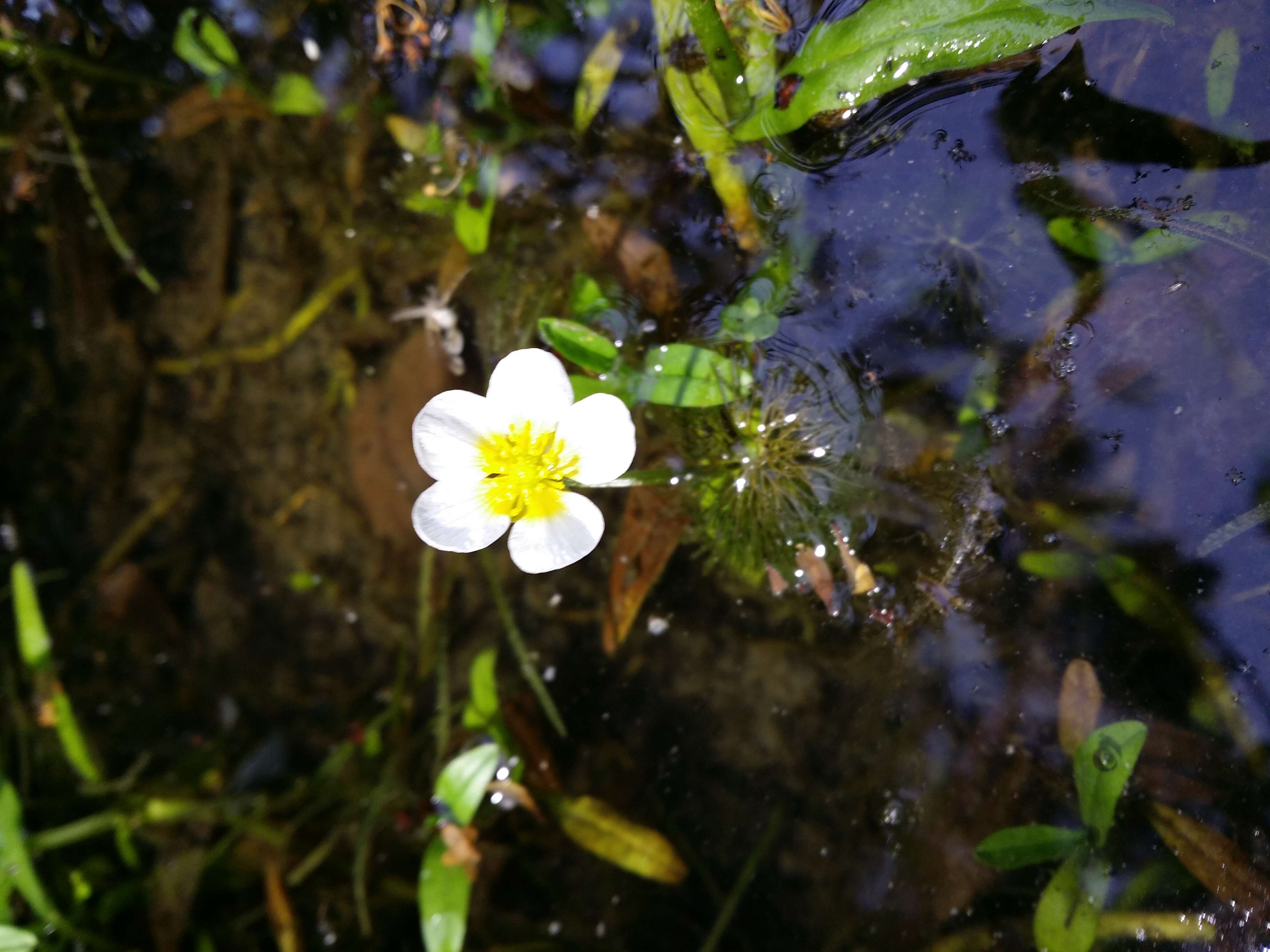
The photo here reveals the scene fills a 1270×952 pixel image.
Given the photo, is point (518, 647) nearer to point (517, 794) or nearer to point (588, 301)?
point (517, 794)

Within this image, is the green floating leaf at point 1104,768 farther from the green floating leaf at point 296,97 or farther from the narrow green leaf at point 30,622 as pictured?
the narrow green leaf at point 30,622

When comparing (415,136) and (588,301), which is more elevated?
(415,136)

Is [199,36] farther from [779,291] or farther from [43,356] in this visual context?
[779,291]

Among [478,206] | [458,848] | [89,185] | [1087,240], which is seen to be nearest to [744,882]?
[458,848]

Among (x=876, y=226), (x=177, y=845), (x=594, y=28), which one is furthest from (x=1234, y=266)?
(x=177, y=845)

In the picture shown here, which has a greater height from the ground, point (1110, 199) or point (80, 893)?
point (1110, 199)
